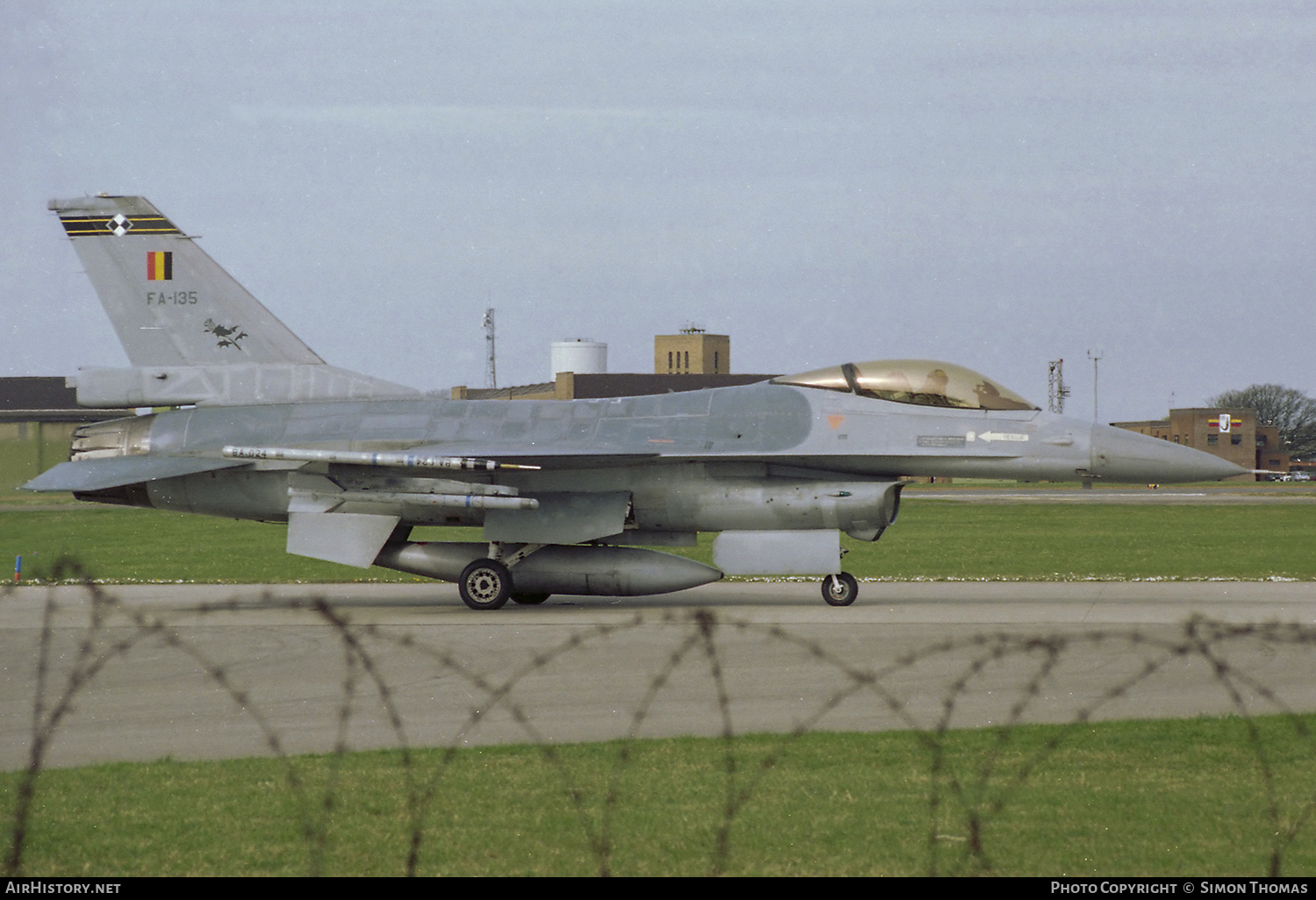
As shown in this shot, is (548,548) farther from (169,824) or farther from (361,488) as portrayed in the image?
(169,824)

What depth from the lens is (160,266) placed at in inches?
712

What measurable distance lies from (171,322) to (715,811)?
14.1 m

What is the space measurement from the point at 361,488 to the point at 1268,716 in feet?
37.2

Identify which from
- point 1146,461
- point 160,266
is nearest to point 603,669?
point 1146,461

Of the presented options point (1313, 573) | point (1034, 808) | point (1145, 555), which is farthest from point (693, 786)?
point (1145, 555)

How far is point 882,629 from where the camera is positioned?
13.7 metres

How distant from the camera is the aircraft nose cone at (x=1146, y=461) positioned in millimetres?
16094

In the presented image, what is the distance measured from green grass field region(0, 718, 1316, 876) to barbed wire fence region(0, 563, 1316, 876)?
0.04 m

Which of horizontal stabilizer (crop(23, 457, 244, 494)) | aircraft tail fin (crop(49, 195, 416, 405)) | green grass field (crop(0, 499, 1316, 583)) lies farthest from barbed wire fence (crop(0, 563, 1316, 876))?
green grass field (crop(0, 499, 1316, 583))

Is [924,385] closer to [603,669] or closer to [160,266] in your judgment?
[603,669]

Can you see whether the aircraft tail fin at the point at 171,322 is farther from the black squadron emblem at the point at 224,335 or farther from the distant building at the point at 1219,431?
the distant building at the point at 1219,431

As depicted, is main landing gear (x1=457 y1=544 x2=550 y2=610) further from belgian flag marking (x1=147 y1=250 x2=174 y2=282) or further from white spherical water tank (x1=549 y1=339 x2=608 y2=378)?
white spherical water tank (x1=549 y1=339 x2=608 y2=378)

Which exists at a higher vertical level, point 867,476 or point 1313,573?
point 867,476

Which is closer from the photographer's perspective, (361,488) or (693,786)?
(693,786)
